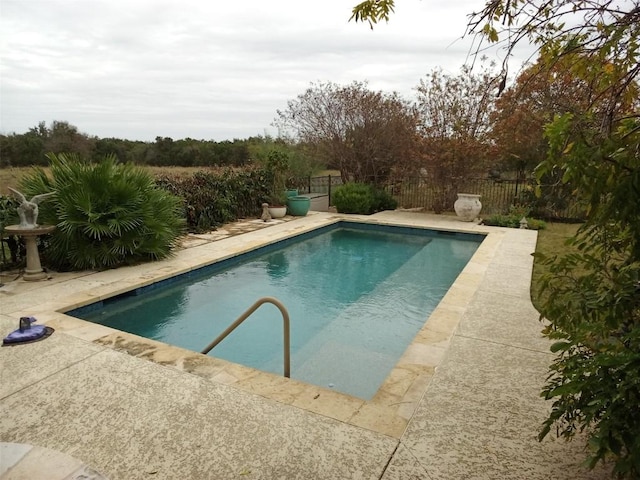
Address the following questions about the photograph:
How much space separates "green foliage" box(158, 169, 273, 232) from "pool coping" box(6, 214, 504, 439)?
286 centimetres

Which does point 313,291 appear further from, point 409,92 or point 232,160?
point 232,160

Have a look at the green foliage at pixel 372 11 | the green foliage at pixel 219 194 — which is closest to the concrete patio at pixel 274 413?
the green foliage at pixel 372 11

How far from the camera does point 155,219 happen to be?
22.3 ft

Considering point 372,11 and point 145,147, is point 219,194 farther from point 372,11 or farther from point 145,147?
point 145,147

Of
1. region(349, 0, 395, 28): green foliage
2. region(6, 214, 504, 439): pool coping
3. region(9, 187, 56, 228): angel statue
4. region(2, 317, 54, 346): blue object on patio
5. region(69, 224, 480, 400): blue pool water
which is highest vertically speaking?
region(349, 0, 395, 28): green foliage

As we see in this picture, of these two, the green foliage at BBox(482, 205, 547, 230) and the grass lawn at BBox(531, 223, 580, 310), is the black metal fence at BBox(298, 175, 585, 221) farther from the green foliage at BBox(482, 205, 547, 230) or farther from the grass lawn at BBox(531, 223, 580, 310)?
the grass lawn at BBox(531, 223, 580, 310)

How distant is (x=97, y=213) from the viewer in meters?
6.16

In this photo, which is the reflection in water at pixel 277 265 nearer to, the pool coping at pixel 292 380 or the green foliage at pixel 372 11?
the pool coping at pixel 292 380

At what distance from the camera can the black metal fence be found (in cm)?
1178

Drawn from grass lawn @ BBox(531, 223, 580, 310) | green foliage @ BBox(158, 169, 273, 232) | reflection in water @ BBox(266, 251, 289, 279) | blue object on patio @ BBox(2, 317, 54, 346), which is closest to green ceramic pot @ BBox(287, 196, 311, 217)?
green foliage @ BBox(158, 169, 273, 232)

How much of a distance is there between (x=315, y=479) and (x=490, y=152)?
1099 cm

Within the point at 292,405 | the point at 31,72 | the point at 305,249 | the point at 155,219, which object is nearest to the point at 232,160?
the point at 305,249

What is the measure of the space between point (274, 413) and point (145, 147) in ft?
72.4

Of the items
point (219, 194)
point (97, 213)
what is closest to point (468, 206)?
point (219, 194)
